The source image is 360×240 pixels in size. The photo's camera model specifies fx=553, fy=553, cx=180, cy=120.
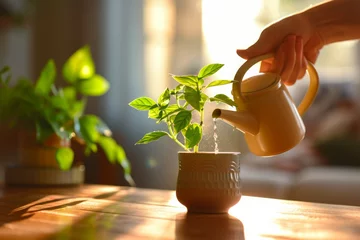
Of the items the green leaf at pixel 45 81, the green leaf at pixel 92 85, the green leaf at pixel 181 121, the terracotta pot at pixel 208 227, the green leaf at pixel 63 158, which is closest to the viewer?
the terracotta pot at pixel 208 227

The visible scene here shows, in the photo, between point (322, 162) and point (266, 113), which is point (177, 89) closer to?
point (266, 113)

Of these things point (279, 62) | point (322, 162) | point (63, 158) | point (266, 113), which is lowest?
point (322, 162)

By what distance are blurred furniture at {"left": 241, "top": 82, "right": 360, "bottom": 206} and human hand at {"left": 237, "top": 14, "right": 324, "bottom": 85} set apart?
1.30m

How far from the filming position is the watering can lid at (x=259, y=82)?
1.00m

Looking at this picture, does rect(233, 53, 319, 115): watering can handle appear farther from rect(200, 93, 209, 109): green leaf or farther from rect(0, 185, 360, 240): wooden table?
rect(0, 185, 360, 240): wooden table

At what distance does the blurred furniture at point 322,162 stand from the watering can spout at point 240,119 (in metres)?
1.41

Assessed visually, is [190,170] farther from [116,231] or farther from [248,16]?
[248,16]

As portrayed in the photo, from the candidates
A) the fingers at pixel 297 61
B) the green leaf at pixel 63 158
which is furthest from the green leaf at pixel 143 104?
the green leaf at pixel 63 158

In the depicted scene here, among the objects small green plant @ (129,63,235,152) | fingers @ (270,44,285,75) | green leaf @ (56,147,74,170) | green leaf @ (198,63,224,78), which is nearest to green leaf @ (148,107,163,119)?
small green plant @ (129,63,235,152)

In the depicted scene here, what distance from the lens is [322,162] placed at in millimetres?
3041

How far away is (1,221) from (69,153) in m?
0.61

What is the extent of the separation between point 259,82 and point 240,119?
0.31 feet

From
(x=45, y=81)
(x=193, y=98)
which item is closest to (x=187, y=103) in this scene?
(x=193, y=98)

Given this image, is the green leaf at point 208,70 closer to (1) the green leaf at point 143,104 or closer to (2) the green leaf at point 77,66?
(1) the green leaf at point 143,104
